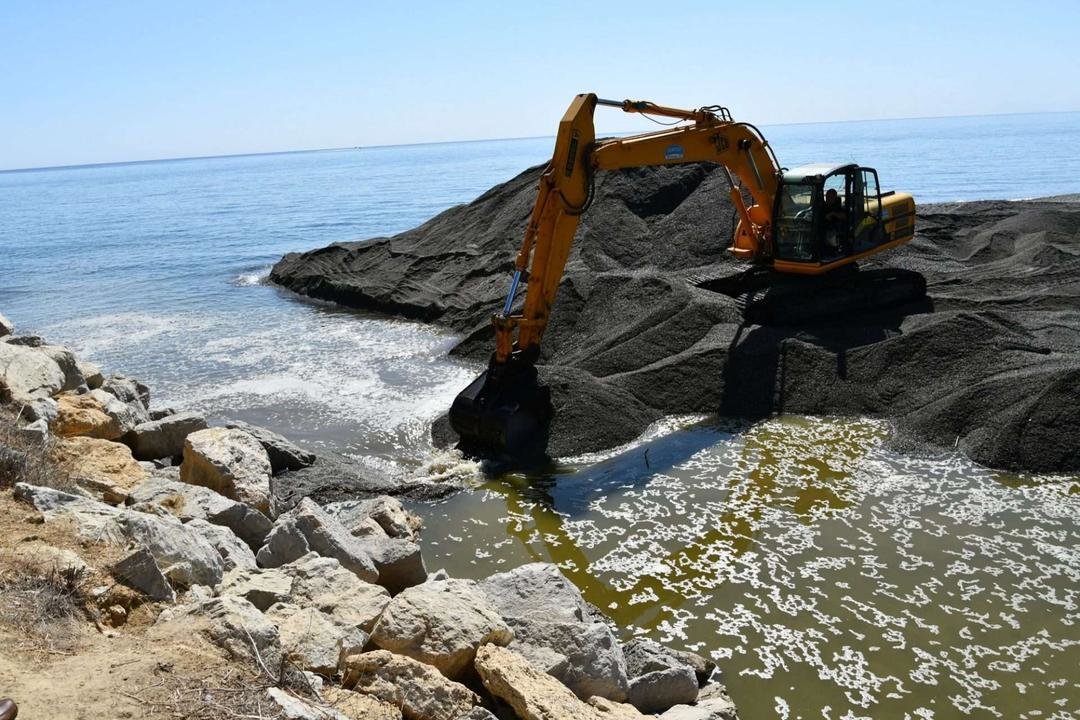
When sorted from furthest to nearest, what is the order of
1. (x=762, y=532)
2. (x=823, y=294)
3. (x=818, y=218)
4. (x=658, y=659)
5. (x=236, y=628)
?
(x=823, y=294)
(x=818, y=218)
(x=762, y=532)
(x=658, y=659)
(x=236, y=628)

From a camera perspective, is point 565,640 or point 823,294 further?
point 823,294

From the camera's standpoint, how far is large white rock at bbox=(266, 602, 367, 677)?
15.6 feet

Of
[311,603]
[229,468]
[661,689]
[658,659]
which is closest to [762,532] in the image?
[658,659]

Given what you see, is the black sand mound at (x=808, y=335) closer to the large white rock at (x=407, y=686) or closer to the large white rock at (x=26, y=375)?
the large white rock at (x=26, y=375)

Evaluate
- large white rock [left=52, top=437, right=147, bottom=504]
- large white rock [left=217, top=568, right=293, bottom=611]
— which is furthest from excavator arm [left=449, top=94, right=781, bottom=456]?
large white rock [left=217, top=568, right=293, bottom=611]

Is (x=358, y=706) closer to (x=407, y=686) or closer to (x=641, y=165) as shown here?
(x=407, y=686)

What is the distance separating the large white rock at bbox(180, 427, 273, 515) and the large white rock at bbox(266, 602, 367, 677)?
3.07m

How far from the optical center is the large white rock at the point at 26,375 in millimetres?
8562

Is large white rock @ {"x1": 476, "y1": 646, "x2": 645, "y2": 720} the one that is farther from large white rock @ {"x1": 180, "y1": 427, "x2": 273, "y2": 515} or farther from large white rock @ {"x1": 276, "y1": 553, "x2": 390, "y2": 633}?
large white rock @ {"x1": 180, "y1": 427, "x2": 273, "y2": 515}

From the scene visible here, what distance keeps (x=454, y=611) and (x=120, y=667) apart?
1911 millimetres

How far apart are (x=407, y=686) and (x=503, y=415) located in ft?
19.0

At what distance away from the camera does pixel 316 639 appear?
4887mm

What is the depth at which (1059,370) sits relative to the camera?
10.4 m

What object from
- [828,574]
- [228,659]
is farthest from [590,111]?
[228,659]
